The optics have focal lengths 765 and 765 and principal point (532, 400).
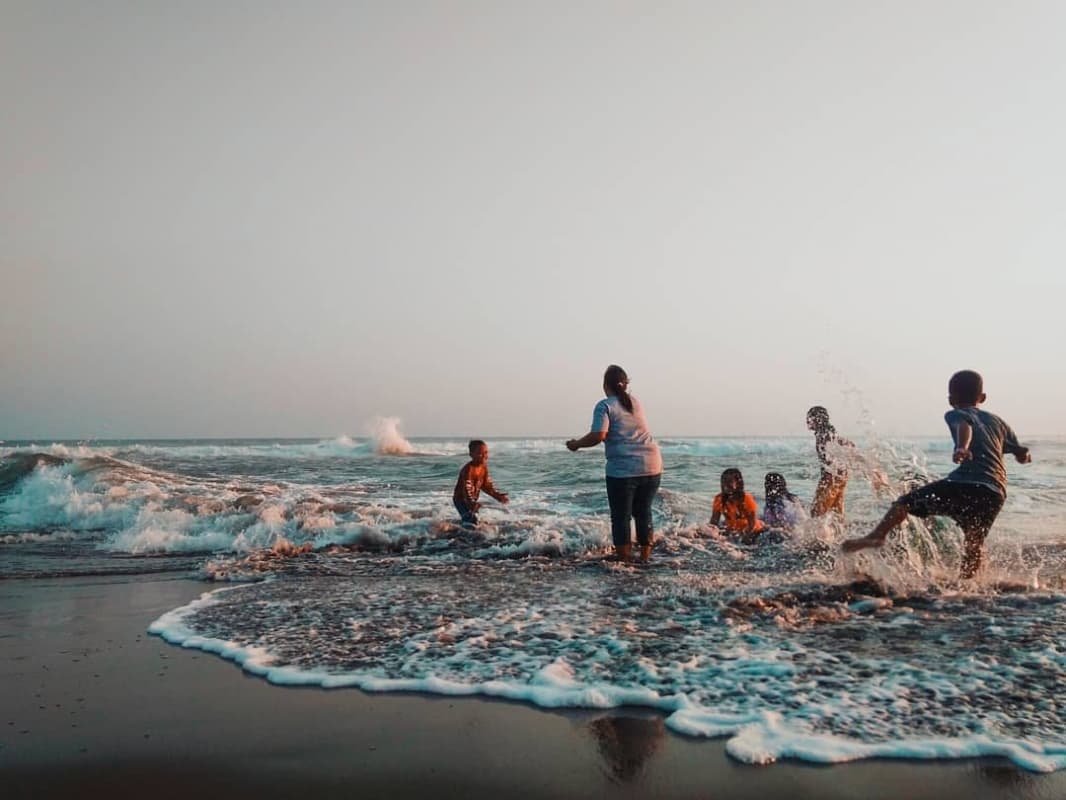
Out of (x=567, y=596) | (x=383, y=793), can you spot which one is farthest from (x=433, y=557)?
(x=383, y=793)

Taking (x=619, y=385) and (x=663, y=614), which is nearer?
(x=663, y=614)

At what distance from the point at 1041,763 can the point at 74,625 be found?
6177 millimetres

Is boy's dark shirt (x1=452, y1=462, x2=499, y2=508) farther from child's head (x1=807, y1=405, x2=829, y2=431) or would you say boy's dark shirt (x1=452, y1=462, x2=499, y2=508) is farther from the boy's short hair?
the boy's short hair

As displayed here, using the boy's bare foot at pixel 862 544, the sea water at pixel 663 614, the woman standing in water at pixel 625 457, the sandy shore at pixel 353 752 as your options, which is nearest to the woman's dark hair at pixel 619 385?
the woman standing in water at pixel 625 457

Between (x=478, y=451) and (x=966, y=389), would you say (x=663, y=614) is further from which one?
(x=478, y=451)

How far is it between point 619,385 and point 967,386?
11.3 feet

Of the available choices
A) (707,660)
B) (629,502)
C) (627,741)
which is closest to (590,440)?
(629,502)

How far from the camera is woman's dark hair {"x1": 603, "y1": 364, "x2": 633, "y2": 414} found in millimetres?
8609

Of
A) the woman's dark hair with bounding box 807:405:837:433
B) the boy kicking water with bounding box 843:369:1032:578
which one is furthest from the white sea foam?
→ the woman's dark hair with bounding box 807:405:837:433

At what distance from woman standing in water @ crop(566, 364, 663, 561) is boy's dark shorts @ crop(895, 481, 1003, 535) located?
284 cm

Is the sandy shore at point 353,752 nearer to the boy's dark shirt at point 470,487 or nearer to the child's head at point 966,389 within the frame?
the child's head at point 966,389

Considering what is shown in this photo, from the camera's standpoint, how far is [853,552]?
21.0ft

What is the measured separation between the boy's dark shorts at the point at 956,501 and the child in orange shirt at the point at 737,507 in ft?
13.5

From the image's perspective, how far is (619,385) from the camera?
28.2 ft
